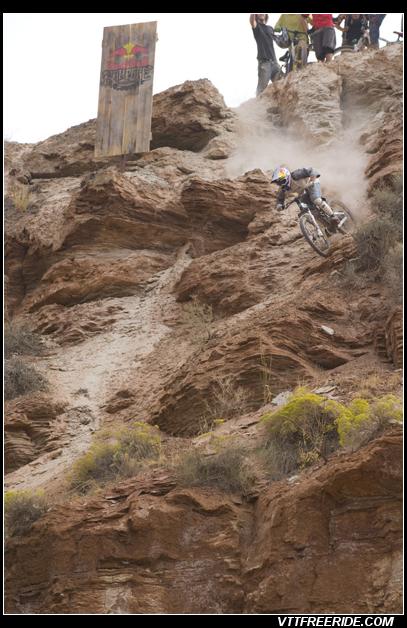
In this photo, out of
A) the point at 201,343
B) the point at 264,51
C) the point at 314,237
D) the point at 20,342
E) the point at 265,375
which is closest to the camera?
the point at 265,375

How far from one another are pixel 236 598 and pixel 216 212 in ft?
35.8

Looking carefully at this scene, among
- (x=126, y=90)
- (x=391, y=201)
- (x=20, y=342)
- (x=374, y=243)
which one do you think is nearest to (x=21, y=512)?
(x=374, y=243)

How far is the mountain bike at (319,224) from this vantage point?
60.9 ft

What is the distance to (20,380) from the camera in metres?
18.2

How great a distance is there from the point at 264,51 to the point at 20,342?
457 inches

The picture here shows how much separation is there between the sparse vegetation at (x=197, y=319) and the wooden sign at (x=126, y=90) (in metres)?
6.19

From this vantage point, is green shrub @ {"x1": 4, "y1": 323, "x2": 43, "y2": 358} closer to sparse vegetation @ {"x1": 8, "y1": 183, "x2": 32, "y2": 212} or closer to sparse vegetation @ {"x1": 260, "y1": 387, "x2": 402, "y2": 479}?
sparse vegetation @ {"x1": 8, "y1": 183, "x2": 32, "y2": 212}

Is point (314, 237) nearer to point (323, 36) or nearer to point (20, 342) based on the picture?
point (20, 342)

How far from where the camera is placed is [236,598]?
38.0 feet

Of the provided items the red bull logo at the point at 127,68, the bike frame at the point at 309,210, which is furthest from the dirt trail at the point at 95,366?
the red bull logo at the point at 127,68

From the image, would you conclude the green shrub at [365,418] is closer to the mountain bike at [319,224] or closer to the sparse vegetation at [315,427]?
the sparse vegetation at [315,427]

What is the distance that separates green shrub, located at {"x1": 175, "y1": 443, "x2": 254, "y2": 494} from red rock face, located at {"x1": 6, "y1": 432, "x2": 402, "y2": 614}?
14 centimetres

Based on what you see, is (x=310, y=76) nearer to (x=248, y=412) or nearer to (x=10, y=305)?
(x=10, y=305)

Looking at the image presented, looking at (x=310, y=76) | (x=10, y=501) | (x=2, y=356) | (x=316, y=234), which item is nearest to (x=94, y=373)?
(x=2, y=356)
